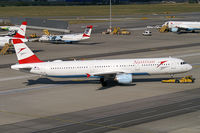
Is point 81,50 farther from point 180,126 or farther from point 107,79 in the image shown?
point 180,126

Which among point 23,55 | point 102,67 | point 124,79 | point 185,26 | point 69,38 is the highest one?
point 23,55

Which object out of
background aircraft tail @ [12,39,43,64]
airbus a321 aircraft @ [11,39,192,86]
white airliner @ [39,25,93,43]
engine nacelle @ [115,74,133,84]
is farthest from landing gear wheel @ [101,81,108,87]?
white airliner @ [39,25,93,43]

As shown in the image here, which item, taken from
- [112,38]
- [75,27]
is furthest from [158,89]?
[75,27]

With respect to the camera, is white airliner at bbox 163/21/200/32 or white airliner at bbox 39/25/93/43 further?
white airliner at bbox 163/21/200/32

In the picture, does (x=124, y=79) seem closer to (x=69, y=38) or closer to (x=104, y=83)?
(x=104, y=83)

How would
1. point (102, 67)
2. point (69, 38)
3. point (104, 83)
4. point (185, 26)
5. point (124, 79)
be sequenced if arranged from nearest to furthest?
point (124, 79) → point (102, 67) → point (104, 83) → point (69, 38) → point (185, 26)

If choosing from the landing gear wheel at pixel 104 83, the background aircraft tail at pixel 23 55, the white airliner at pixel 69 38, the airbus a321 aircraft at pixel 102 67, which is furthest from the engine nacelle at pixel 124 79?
the white airliner at pixel 69 38

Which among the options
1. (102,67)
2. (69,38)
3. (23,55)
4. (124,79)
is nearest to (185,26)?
(69,38)

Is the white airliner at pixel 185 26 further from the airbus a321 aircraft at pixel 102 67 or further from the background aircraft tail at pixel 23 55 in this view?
the background aircraft tail at pixel 23 55

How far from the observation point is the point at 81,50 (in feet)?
382

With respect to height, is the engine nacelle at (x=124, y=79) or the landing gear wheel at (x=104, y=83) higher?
the engine nacelle at (x=124, y=79)

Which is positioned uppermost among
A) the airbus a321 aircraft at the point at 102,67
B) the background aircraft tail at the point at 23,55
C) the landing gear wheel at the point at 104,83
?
the background aircraft tail at the point at 23,55

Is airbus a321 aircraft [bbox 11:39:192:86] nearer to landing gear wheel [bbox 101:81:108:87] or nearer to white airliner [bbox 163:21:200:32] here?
landing gear wheel [bbox 101:81:108:87]

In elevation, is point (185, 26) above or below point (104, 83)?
above
